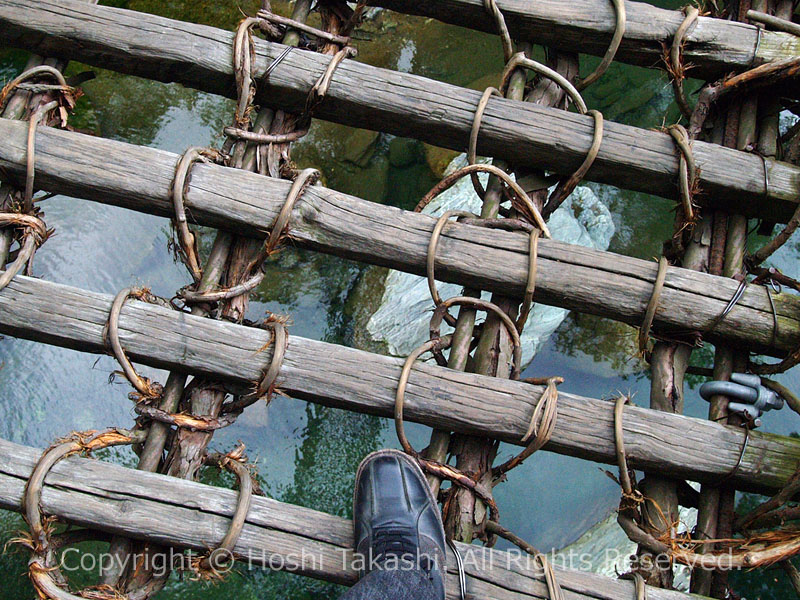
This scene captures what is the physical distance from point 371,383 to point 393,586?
1.50 feet

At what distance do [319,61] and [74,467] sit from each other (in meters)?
1.23

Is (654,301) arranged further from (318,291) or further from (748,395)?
(318,291)

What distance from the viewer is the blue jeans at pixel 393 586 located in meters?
1.35

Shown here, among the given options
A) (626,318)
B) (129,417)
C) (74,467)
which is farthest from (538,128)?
(129,417)

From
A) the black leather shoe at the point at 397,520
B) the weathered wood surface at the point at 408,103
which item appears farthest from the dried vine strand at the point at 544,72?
the black leather shoe at the point at 397,520

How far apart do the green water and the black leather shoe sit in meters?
0.99

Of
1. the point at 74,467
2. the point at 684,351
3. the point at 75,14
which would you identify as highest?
the point at 75,14

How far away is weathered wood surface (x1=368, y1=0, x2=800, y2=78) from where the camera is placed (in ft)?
5.86

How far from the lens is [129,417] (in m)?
2.63

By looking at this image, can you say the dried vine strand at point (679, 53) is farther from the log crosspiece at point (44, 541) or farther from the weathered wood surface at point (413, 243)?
the log crosspiece at point (44, 541)

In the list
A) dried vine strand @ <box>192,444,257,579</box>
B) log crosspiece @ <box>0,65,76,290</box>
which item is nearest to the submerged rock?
dried vine strand @ <box>192,444,257,579</box>

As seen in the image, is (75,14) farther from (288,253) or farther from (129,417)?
(129,417)

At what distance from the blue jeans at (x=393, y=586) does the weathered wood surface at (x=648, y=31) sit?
1.50 metres

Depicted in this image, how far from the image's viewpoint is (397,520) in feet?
4.86
